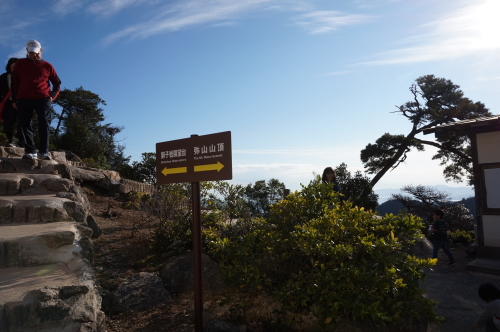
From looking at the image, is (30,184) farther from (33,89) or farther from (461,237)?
(461,237)

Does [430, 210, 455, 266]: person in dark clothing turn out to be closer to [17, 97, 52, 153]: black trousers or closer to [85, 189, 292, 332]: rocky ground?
[85, 189, 292, 332]: rocky ground

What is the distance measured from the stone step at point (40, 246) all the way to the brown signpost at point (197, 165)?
1147 mm

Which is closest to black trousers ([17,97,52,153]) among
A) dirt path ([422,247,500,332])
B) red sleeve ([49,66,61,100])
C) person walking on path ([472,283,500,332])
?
red sleeve ([49,66,61,100])

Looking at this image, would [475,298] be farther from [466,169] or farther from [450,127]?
[466,169]

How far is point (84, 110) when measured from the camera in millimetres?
25703

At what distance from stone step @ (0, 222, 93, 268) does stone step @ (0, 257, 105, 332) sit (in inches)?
6.0

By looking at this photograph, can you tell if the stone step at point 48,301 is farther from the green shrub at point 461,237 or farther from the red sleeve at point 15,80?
the green shrub at point 461,237

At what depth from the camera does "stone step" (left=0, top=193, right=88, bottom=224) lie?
15.9 ft

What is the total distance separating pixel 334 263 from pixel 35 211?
3.84 metres

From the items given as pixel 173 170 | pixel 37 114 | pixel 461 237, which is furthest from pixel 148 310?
pixel 461 237

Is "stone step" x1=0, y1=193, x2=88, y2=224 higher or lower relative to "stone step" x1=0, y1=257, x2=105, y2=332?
higher

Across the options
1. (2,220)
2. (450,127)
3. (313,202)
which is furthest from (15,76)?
(450,127)

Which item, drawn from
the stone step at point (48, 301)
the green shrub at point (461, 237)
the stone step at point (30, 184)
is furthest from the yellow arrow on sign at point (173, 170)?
the green shrub at point (461, 237)

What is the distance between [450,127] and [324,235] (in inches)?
274
